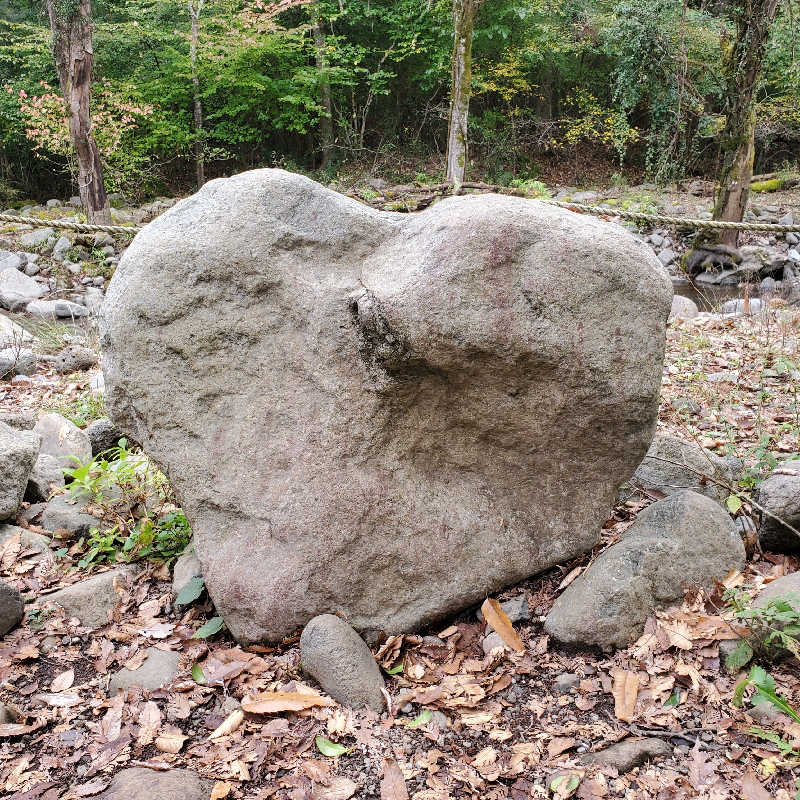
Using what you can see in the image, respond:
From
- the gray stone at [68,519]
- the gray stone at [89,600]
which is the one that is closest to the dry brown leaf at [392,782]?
the gray stone at [89,600]

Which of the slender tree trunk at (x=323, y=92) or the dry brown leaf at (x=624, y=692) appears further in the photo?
the slender tree trunk at (x=323, y=92)

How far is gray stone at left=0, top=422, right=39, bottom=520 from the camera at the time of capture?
320 centimetres

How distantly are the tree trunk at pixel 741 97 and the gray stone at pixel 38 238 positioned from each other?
10.1 meters

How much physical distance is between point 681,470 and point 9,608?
302 centimetres

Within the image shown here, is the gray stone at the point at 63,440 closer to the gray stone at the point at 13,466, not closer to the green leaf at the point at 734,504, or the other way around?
the gray stone at the point at 13,466

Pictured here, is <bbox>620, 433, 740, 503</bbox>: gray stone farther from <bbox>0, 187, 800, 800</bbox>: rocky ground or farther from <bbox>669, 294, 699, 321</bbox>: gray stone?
<bbox>669, 294, 699, 321</bbox>: gray stone

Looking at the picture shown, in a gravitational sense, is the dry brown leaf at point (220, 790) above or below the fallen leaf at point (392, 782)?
above

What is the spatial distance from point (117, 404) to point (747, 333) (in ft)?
16.7

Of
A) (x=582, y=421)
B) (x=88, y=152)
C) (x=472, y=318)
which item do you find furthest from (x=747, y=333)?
(x=88, y=152)

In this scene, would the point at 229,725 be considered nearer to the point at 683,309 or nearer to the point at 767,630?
the point at 767,630

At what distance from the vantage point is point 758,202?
1410cm

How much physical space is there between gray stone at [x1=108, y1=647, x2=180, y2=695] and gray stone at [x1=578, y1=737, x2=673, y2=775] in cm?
144

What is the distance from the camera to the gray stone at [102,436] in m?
4.15

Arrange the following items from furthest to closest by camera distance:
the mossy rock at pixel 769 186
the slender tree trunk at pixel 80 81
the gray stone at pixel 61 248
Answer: the mossy rock at pixel 769 186, the gray stone at pixel 61 248, the slender tree trunk at pixel 80 81
